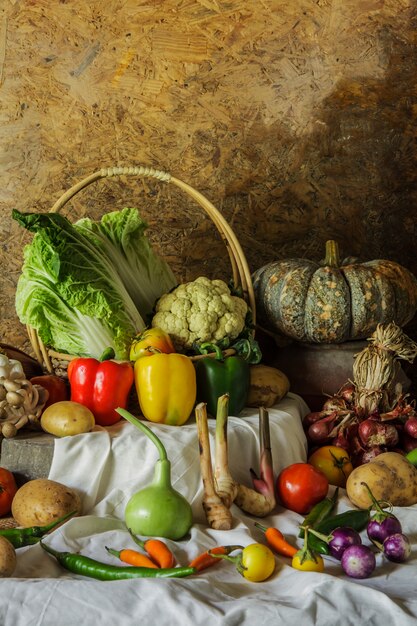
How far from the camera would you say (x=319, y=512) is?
276 centimetres

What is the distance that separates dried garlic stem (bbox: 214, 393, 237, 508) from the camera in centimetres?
275

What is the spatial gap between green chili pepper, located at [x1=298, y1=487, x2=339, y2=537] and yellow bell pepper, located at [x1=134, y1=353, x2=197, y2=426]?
67cm

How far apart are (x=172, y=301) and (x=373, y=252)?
1.52 meters

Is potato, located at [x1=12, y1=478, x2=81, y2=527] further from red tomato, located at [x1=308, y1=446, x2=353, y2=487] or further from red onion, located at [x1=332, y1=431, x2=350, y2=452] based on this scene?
red onion, located at [x1=332, y1=431, x2=350, y2=452]

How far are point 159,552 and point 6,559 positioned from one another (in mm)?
458

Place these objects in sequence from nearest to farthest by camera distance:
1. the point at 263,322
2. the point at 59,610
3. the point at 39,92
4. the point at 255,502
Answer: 1. the point at 59,610
2. the point at 255,502
3. the point at 263,322
4. the point at 39,92

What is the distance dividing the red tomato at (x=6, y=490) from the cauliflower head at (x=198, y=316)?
97 centimetres

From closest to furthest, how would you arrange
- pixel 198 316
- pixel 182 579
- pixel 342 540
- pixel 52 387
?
pixel 182 579 → pixel 342 540 → pixel 52 387 → pixel 198 316

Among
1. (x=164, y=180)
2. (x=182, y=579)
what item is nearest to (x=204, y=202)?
(x=164, y=180)

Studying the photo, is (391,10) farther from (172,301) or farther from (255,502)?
(255,502)

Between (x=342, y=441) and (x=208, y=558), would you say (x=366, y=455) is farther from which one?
(x=208, y=558)

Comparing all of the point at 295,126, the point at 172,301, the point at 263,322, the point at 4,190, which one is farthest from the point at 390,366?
the point at 4,190

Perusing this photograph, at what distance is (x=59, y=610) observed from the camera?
2008 mm

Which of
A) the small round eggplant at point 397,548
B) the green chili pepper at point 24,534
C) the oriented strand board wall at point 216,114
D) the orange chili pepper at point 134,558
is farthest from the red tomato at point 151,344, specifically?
the small round eggplant at point 397,548
